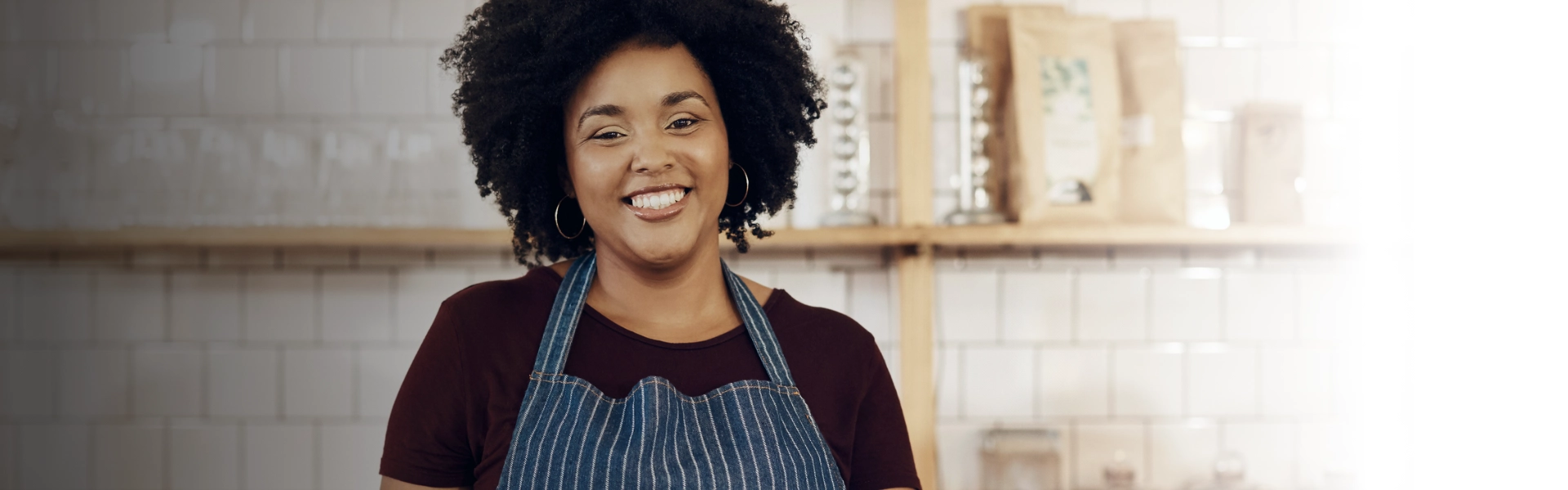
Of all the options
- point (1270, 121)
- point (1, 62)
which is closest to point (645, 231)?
point (1270, 121)

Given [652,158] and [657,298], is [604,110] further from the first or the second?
[657,298]

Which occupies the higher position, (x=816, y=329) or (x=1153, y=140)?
(x=1153, y=140)

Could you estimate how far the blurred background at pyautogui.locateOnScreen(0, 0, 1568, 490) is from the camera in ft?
6.72

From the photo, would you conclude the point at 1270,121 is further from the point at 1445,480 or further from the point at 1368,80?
the point at 1445,480

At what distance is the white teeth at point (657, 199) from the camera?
3.41 ft

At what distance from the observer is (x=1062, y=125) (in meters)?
1.95

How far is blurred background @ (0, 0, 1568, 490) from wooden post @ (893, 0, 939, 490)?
0.12ft

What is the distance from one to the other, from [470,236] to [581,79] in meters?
0.95

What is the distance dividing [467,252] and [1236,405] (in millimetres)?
1709

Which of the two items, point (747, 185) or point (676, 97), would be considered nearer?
point (676, 97)

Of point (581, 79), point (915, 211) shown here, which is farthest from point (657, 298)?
point (915, 211)

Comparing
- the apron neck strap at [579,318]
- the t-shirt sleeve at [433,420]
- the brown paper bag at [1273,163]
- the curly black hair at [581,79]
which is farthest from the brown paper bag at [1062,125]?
the t-shirt sleeve at [433,420]

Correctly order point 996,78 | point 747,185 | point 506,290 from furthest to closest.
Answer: point 996,78 < point 747,185 < point 506,290

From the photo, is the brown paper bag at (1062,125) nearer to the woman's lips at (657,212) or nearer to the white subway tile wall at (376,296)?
the white subway tile wall at (376,296)
